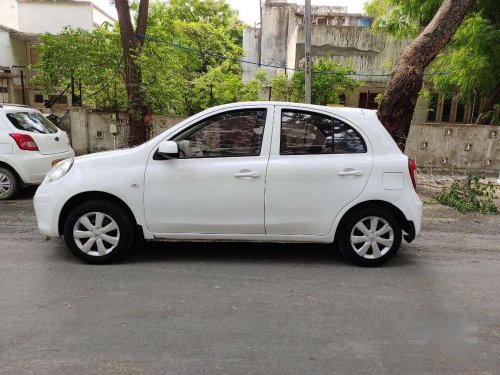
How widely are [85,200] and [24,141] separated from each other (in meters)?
3.50

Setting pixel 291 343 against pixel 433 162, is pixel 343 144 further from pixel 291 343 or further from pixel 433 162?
pixel 433 162

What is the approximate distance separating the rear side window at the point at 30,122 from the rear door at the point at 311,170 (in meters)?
5.02

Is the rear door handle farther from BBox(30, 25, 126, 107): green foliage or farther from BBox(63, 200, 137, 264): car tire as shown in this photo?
BBox(30, 25, 126, 107): green foliage

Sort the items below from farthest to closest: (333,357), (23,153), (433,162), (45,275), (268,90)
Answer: (268,90) → (433,162) → (23,153) → (45,275) → (333,357)

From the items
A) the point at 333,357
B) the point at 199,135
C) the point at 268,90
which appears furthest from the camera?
the point at 268,90

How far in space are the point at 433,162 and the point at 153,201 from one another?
917cm

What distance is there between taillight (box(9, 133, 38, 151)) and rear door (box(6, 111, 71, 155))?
68 mm

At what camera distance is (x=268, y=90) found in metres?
13.5

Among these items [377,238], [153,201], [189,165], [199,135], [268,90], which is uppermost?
[268,90]

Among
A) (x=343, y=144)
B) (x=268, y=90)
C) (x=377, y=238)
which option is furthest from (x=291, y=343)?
(x=268, y=90)

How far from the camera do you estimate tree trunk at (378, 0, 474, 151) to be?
863 cm

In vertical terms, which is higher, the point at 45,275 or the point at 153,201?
the point at 153,201

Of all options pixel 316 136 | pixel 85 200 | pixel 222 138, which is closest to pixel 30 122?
pixel 85 200

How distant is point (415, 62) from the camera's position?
8.70 meters
